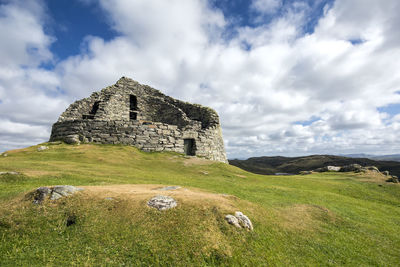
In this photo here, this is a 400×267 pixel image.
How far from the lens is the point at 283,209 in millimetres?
10523

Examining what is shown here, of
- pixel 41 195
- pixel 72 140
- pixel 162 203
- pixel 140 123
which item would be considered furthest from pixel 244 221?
pixel 72 140

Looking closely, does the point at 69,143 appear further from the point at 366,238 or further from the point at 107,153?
the point at 366,238

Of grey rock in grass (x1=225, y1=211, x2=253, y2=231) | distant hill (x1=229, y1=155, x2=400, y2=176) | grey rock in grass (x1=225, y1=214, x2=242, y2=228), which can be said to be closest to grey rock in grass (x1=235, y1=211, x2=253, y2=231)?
grey rock in grass (x1=225, y1=211, x2=253, y2=231)

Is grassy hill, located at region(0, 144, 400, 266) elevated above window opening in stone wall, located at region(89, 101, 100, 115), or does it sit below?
below

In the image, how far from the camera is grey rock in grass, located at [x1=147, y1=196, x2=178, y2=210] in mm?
6992

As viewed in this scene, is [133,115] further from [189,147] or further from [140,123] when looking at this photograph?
[189,147]

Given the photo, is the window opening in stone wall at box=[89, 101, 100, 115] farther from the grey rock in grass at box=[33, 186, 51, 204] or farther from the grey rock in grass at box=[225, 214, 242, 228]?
the grey rock in grass at box=[225, 214, 242, 228]

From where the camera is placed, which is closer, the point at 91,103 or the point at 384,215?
the point at 384,215

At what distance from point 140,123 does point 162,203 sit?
65.8 ft

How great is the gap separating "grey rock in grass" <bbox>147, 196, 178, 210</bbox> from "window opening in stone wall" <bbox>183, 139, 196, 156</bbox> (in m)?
21.6

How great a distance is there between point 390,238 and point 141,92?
3838 centimetres

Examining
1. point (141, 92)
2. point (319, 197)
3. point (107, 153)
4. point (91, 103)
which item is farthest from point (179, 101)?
point (319, 197)

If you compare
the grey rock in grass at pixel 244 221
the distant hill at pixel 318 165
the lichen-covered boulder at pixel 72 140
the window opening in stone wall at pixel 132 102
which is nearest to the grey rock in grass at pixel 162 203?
the grey rock in grass at pixel 244 221

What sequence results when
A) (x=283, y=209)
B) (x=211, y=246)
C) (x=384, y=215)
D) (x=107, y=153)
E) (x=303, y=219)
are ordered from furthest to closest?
1. (x=107, y=153)
2. (x=384, y=215)
3. (x=283, y=209)
4. (x=303, y=219)
5. (x=211, y=246)
